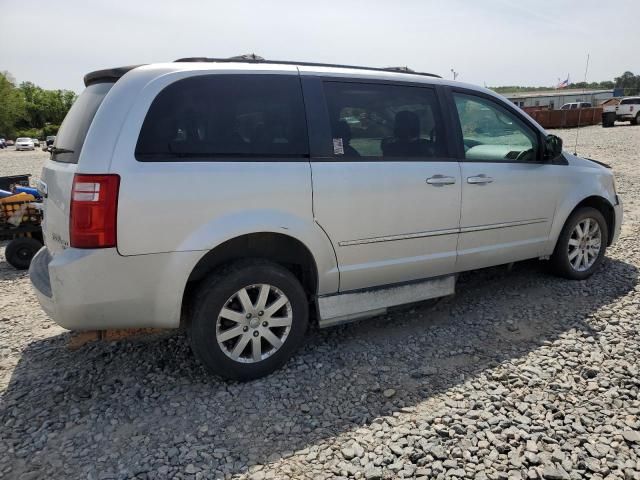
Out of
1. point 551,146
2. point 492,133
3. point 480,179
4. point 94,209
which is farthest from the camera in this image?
point 551,146

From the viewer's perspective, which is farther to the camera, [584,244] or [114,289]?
[584,244]

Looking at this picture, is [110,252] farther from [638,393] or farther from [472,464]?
[638,393]

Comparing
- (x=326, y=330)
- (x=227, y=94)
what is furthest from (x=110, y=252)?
(x=326, y=330)

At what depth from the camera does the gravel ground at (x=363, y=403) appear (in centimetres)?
246

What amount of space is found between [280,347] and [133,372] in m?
1.06

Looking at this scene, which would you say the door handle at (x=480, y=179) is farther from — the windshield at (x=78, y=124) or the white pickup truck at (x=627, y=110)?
the white pickup truck at (x=627, y=110)

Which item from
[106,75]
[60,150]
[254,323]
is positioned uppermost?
[106,75]

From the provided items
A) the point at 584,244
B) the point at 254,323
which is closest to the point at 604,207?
the point at 584,244

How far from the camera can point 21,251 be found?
6.04m

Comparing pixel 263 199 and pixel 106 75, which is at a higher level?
pixel 106 75

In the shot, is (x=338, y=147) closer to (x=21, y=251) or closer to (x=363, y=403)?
(x=363, y=403)

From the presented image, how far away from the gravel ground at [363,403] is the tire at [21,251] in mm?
1991

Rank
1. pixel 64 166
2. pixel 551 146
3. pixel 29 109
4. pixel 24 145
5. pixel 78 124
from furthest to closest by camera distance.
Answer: pixel 29 109, pixel 24 145, pixel 551 146, pixel 78 124, pixel 64 166

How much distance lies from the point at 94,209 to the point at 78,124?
30.7 inches
